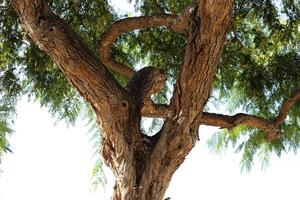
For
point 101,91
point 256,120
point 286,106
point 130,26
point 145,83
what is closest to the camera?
point 101,91

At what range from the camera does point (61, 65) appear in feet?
8.16

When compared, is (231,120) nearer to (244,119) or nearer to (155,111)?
(244,119)

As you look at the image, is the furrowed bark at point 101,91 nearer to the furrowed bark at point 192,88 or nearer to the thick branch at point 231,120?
the furrowed bark at point 192,88

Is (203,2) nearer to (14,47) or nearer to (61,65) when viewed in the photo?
(61,65)

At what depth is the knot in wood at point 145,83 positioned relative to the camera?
2.67 metres

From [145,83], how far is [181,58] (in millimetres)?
957

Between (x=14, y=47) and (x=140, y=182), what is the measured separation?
1470mm

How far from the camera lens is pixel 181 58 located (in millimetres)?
3629

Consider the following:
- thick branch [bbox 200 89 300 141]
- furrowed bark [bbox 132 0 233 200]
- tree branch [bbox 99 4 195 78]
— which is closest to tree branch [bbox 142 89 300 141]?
thick branch [bbox 200 89 300 141]

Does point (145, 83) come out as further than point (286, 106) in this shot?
No

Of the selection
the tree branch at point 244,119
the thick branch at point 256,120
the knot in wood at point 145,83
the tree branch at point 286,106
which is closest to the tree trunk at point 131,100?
the knot in wood at point 145,83

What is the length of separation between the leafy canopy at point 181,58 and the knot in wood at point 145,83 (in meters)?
0.79

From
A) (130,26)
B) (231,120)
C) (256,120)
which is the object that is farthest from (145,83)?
(256,120)

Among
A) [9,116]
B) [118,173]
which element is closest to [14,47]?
[9,116]
